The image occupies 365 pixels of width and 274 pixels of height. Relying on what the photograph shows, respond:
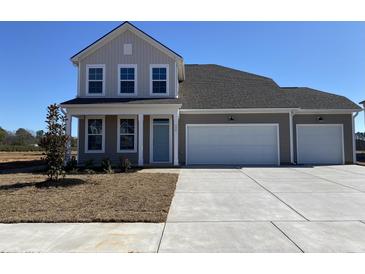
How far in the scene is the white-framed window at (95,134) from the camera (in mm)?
16453

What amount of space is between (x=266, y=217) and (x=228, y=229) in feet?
3.85

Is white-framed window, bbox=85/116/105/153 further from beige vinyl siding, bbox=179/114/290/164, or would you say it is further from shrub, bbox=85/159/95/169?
beige vinyl siding, bbox=179/114/290/164

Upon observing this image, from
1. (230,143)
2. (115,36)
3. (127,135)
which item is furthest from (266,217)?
(115,36)

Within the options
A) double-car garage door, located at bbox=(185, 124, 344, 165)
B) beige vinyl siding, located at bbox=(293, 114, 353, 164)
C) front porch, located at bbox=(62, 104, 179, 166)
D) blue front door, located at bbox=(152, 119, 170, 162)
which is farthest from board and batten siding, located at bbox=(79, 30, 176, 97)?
beige vinyl siding, located at bbox=(293, 114, 353, 164)

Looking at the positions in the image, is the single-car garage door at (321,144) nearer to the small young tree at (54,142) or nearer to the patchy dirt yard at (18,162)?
the small young tree at (54,142)

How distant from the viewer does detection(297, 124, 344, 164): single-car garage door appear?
57.9ft

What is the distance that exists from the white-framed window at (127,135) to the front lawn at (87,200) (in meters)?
5.78

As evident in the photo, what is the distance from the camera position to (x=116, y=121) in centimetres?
1658

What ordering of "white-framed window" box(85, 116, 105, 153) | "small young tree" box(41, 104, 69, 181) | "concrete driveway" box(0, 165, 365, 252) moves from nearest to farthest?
"concrete driveway" box(0, 165, 365, 252) → "small young tree" box(41, 104, 69, 181) → "white-framed window" box(85, 116, 105, 153)

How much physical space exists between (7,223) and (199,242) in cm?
373

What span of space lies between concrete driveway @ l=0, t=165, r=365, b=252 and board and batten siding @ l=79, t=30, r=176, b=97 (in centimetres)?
962
